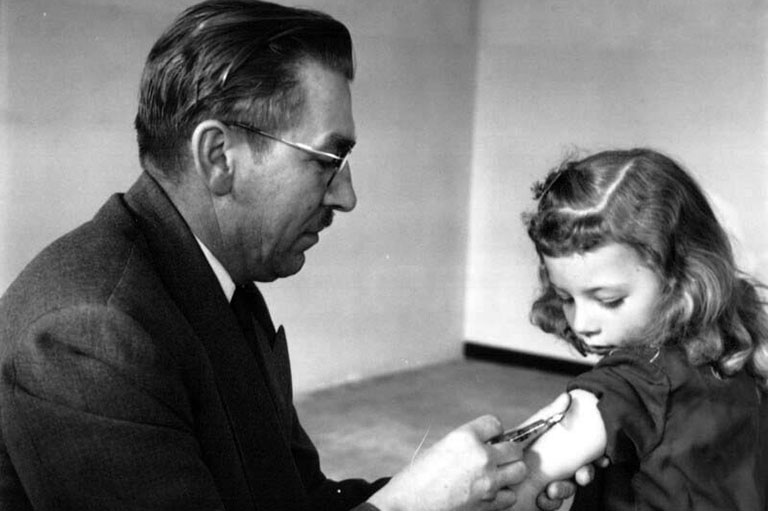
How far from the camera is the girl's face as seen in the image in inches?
60.1

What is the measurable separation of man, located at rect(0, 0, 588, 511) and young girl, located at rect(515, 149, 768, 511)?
113 millimetres

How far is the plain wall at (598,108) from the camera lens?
4457 mm

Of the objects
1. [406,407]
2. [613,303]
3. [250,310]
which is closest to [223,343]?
[250,310]

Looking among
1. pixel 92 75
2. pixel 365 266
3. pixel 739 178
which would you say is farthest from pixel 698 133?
pixel 92 75

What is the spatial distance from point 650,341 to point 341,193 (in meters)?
0.54

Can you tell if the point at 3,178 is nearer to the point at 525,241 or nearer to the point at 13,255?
the point at 13,255

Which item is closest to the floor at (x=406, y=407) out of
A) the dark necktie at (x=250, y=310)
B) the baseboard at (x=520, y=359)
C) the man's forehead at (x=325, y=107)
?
the baseboard at (x=520, y=359)

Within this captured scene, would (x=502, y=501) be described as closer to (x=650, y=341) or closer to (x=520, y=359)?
(x=650, y=341)

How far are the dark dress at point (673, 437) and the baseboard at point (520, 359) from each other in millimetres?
3561

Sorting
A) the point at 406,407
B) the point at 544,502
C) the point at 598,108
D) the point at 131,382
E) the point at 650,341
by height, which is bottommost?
the point at 406,407

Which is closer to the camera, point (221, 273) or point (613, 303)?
point (221, 273)

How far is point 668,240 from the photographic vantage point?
1.58 m

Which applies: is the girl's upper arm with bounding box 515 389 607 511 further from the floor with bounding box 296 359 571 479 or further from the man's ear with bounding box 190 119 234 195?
the floor with bounding box 296 359 571 479

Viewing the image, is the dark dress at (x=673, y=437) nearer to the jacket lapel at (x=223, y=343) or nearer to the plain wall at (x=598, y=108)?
the jacket lapel at (x=223, y=343)
